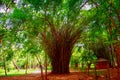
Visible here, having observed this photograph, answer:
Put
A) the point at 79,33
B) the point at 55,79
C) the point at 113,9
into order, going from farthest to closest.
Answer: the point at 79,33 → the point at 55,79 → the point at 113,9

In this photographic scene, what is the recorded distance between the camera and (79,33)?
1070 inches

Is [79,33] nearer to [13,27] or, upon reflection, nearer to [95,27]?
[95,27]

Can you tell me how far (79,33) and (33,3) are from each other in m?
12.9

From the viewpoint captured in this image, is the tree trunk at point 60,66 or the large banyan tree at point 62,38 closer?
the large banyan tree at point 62,38

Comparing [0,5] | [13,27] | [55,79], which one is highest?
[0,5]

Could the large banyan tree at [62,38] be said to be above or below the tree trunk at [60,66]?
above

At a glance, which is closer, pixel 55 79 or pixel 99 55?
pixel 55 79

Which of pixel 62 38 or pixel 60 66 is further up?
pixel 62 38

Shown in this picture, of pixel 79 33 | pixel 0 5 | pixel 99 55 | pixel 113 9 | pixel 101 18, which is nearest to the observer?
pixel 113 9

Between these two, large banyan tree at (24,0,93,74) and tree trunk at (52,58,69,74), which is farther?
tree trunk at (52,58,69,74)

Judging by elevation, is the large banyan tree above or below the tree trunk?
above

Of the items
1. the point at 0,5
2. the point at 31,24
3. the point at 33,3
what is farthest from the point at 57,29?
the point at 33,3

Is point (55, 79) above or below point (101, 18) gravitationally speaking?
below

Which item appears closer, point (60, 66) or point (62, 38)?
point (62, 38)
